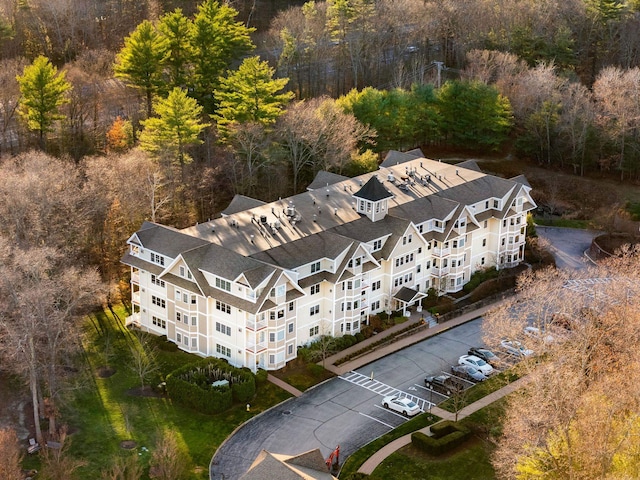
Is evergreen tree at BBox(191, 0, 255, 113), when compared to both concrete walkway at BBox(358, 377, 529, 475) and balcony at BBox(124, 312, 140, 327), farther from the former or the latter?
concrete walkway at BBox(358, 377, 529, 475)

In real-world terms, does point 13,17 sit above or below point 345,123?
above

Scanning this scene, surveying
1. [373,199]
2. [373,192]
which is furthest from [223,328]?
[373,192]

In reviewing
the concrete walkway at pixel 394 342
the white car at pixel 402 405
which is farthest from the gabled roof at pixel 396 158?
the white car at pixel 402 405

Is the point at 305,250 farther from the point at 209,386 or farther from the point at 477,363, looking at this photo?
the point at 477,363

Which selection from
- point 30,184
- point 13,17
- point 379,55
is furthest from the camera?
point 379,55

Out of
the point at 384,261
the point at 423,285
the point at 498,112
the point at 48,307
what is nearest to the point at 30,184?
the point at 48,307

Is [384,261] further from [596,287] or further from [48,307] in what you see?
[48,307]
